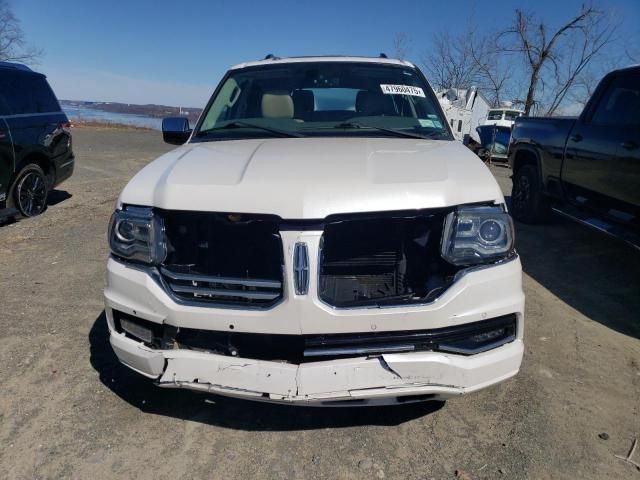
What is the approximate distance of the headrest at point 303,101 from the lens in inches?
140

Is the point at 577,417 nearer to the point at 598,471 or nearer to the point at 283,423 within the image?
the point at 598,471

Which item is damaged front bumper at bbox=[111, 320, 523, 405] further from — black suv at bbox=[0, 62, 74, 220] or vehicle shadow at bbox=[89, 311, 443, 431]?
black suv at bbox=[0, 62, 74, 220]

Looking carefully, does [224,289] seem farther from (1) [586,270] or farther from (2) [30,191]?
(2) [30,191]

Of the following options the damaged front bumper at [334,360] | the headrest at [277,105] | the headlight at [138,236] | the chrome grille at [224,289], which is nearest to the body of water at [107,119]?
the headrest at [277,105]

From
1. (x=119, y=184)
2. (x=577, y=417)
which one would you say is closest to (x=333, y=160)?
(x=577, y=417)

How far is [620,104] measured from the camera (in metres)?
4.92

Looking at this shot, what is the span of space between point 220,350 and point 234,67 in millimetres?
2660

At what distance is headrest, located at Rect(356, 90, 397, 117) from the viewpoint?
11.4ft

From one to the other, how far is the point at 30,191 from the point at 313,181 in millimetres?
5888

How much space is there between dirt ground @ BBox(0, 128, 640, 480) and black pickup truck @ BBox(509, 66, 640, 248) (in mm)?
1193

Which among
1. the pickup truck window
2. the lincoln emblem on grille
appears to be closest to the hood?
the lincoln emblem on grille

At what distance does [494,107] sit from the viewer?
25.0 m

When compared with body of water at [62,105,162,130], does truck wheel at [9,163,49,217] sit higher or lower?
higher

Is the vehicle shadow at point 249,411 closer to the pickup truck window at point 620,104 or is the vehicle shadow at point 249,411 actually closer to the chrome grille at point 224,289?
the chrome grille at point 224,289
